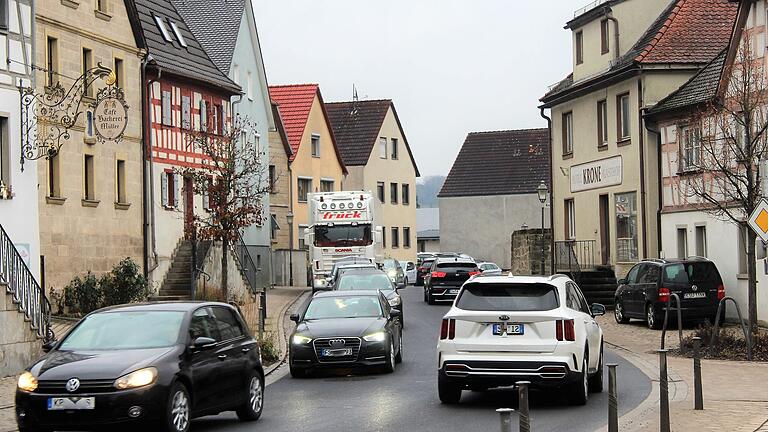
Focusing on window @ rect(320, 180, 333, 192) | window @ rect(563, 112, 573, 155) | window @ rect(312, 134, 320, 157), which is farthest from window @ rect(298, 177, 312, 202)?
window @ rect(563, 112, 573, 155)

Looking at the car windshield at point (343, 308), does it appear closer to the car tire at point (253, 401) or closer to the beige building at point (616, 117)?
the car tire at point (253, 401)

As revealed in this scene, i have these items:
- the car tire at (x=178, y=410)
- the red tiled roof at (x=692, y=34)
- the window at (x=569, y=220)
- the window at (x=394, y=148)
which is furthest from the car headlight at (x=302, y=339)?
the window at (x=394, y=148)

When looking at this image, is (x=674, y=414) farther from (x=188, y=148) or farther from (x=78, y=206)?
(x=188, y=148)

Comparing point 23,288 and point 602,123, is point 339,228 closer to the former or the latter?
point 602,123

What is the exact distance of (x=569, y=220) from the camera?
48.0m

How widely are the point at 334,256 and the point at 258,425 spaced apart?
33103 mm

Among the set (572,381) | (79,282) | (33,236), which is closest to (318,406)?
(572,381)

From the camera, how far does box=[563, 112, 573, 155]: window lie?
47.4 meters

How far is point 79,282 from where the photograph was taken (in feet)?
113

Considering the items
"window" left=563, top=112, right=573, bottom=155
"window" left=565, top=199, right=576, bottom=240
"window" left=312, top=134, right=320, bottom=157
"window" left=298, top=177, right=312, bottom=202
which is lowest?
"window" left=565, top=199, right=576, bottom=240

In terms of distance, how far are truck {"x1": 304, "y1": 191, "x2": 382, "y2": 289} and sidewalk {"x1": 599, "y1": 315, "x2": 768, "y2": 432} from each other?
21.4 m

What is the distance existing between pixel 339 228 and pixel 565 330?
3267 cm

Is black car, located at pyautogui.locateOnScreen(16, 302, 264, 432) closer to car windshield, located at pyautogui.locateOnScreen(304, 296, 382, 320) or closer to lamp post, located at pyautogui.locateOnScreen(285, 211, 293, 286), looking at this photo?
car windshield, located at pyautogui.locateOnScreen(304, 296, 382, 320)

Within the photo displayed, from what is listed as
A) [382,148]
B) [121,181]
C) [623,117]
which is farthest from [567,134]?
[382,148]
